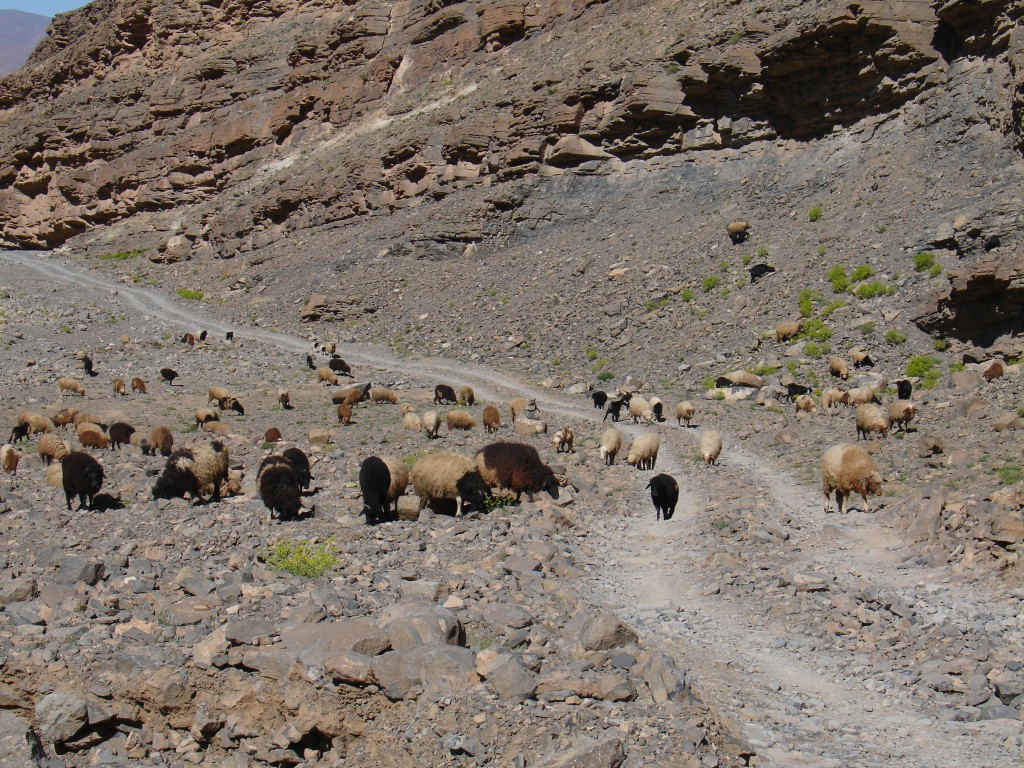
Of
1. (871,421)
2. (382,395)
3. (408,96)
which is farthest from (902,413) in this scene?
(408,96)

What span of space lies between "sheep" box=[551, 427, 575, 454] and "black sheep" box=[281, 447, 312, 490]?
5598 mm

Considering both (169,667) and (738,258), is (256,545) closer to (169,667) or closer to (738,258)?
(169,667)

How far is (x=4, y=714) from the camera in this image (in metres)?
7.45

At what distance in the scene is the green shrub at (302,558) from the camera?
32.0ft

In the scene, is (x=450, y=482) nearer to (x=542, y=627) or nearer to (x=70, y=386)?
(x=542, y=627)

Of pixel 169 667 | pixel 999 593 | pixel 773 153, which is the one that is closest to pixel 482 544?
pixel 169 667

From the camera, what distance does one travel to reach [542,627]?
8.19m

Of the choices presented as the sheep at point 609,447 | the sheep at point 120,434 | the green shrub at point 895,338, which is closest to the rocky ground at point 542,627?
the sheep at point 609,447

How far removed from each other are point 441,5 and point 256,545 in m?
56.4

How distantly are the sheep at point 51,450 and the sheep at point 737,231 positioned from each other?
1045 inches

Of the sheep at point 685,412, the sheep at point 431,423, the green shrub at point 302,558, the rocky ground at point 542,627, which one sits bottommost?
the rocky ground at point 542,627

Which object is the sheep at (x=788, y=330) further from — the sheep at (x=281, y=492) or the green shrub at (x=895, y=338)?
the sheep at (x=281, y=492)

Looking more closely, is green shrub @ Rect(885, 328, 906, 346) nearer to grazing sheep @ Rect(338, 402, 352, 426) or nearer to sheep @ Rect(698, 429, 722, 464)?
sheep @ Rect(698, 429, 722, 464)

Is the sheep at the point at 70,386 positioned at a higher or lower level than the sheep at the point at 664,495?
higher
